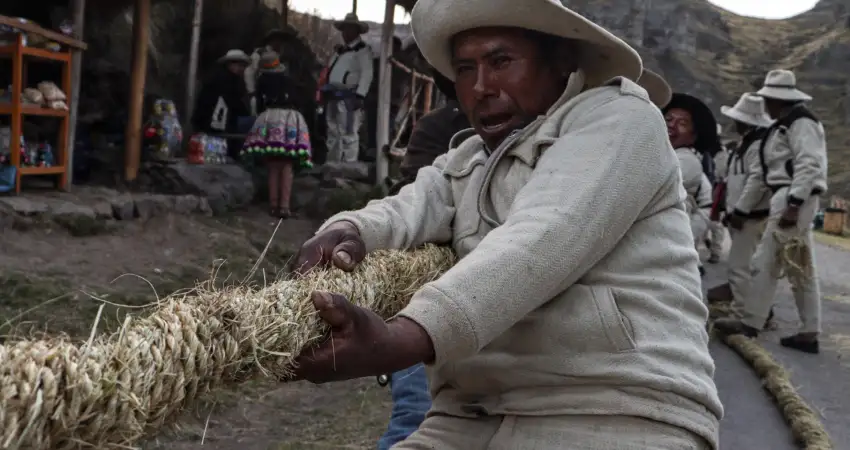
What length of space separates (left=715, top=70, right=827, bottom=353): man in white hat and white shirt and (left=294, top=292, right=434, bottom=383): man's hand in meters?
5.39

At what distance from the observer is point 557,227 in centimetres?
128

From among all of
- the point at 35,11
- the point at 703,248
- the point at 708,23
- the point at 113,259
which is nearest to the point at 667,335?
the point at 113,259

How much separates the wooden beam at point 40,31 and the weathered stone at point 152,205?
160 centimetres

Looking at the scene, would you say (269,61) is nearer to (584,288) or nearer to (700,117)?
(700,117)

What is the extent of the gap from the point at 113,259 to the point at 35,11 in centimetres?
453

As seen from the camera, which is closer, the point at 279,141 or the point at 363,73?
the point at 279,141

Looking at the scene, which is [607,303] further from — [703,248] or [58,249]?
[703,248]

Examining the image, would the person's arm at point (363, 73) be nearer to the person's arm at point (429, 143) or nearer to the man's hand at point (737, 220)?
the man's hand at point (737, 220)

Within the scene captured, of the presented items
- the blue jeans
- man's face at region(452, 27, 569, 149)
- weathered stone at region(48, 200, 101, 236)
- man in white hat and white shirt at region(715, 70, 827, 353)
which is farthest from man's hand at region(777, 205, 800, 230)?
weathered stone at region(48, 200, 101, 236)

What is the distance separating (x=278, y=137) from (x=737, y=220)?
200 inches

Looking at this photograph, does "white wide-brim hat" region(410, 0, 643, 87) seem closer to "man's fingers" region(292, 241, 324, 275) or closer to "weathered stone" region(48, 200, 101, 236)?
"man's fingers" region(292, 241, 324, 275)

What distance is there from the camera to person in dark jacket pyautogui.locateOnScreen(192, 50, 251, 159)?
1053cm

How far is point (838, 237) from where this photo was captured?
55.0ft

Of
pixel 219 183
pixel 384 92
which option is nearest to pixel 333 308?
pixel 219 183
